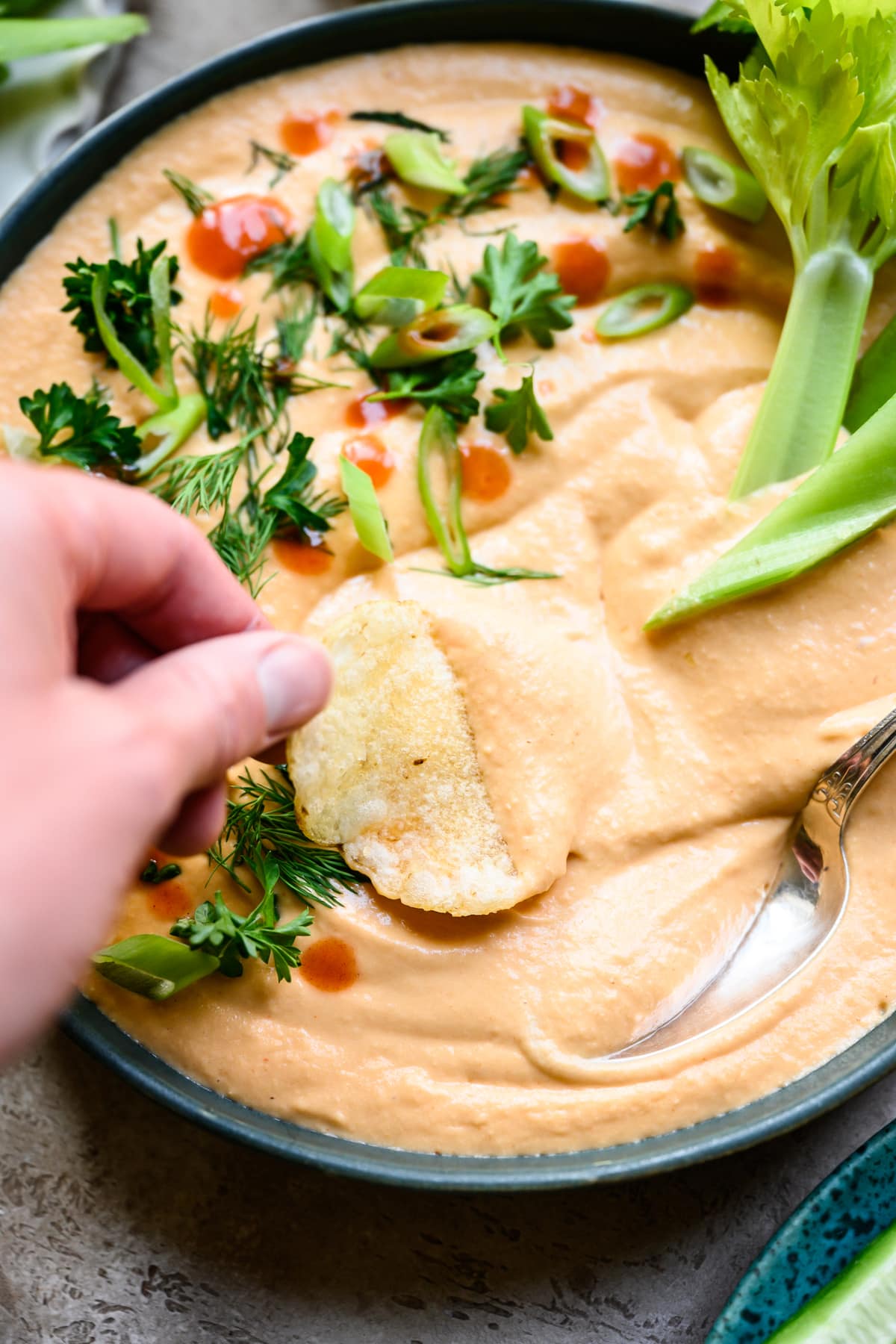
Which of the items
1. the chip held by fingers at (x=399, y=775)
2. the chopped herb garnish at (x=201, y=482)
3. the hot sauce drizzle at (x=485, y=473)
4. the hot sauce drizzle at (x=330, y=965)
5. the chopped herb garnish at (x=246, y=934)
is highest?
the hot sauce drizzle at (x=485, y=473)

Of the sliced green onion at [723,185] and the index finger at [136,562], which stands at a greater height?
the sliced green onion at [723,185]

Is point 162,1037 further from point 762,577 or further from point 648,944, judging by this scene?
point 762,577

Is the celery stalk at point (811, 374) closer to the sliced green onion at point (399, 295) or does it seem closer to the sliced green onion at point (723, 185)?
the sliced green onion at point (723, 185)

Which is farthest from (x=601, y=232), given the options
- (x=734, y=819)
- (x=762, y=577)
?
(x=734, y=819)

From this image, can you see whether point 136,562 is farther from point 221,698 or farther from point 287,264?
point 287,264

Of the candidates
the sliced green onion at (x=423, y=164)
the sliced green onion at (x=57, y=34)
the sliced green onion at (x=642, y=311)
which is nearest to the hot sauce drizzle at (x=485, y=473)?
the sliced green onion at (x=642, y=311)

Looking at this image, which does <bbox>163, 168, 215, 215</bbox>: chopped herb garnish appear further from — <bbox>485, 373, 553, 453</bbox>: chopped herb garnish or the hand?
the hand

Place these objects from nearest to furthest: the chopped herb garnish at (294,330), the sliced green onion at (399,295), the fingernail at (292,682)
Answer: the fingernail at (292,682)
the sliced green onion at (399,295)
the chopped herb garnish at (294,330)
